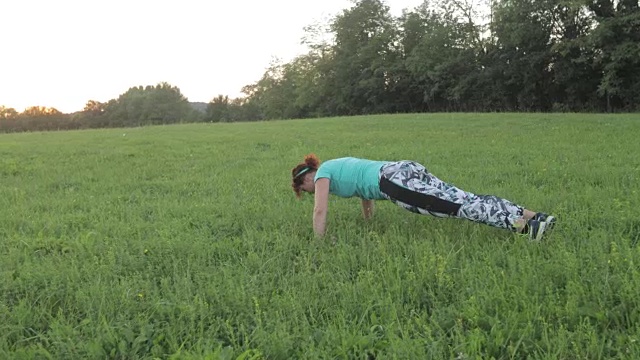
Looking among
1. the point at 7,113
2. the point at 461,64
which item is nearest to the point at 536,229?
the point at 461,64

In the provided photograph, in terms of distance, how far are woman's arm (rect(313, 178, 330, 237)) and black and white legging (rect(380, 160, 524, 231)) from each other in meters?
0.53

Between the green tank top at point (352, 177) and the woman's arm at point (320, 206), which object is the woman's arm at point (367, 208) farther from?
the woman's arm at point (320, 206)

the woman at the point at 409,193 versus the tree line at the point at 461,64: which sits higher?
the tree line at the point at 461,64

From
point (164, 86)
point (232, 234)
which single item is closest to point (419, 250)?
point (232, 234)

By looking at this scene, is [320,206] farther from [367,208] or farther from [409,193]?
[367,208]

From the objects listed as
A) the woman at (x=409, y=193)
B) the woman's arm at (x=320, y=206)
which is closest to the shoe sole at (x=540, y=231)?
the woman at (x=409, y=193)

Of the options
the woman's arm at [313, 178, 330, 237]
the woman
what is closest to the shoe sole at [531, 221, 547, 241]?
the woman

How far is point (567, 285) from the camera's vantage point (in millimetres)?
3006

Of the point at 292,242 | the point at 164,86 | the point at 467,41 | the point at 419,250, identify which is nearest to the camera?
the point at 419,250

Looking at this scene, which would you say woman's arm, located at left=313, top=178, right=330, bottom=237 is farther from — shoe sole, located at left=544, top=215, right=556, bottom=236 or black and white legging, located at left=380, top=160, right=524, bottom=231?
shoe sole, located at left=544, top=215, right=556, bottom=236

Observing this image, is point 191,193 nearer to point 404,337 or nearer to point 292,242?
point 292,242

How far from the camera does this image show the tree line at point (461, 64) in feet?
109

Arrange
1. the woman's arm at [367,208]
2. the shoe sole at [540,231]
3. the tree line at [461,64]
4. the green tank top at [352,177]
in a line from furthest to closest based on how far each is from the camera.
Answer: the tree line at [461,64], the woman's arm at [367,208], the green tank top at [352,177], the shoe sole at [540,231]

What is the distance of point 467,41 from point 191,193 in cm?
4476
